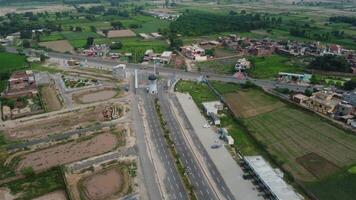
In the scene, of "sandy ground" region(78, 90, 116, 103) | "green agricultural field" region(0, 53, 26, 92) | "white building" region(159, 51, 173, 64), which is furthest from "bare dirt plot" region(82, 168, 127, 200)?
"white building" region(159, 51, 173, 64)

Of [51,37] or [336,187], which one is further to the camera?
[51,37]

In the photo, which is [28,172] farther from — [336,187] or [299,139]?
[299,139]

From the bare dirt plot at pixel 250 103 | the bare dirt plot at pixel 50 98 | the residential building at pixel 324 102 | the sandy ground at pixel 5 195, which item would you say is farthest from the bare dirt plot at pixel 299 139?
the bare dirt plot at pixel 50 98

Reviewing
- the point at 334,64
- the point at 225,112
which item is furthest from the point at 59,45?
the point at 334,64

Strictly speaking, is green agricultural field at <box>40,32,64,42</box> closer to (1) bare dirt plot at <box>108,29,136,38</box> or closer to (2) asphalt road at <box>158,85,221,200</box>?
(1) bare dirt plot at <box>108,29,136,38</box>

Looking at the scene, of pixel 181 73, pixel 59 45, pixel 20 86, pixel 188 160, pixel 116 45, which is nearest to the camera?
pixel 188 160

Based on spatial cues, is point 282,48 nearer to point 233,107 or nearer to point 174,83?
point 174,83

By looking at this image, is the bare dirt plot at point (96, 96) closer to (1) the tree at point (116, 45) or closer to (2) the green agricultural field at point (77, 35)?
(1) the tree at point (116, 45)

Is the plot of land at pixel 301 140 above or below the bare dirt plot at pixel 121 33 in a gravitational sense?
below
